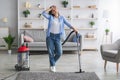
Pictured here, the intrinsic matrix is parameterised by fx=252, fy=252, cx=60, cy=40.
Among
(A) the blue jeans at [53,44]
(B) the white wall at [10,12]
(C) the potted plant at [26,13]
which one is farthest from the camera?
(B) the white wall at [10,12]

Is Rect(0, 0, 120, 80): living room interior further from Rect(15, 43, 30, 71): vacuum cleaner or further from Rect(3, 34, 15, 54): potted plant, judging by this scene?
Rect(15, 43, 30, 71): vacuum cleaner

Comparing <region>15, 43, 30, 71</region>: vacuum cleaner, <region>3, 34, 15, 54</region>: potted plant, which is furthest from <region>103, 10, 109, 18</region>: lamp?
<region>15, 43, 30, 71</region>: vacuum cleaner

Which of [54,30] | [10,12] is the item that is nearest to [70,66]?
[54,30]

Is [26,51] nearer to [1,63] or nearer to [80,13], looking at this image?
[1,63]

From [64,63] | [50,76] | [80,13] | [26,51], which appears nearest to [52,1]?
[80,13]

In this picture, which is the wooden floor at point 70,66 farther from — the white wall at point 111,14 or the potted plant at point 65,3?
the potted plant at point 65,3

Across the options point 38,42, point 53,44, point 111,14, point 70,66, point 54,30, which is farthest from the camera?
point 111,14

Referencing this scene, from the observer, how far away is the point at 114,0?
10523 millimetres

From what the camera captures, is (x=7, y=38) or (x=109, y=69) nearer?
(x=109, y=69)

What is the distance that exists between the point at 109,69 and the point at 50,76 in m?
1.87

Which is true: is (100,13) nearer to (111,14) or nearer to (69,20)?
(111,14)

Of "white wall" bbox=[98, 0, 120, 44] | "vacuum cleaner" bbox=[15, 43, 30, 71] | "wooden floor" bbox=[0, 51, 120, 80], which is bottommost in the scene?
"wooden floor" bbox=[0, 51, 120, 80]

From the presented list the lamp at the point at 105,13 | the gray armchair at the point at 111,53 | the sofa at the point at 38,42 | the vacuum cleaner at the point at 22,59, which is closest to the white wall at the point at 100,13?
the lamp at the point at 105,13

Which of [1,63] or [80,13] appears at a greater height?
[80,13]
